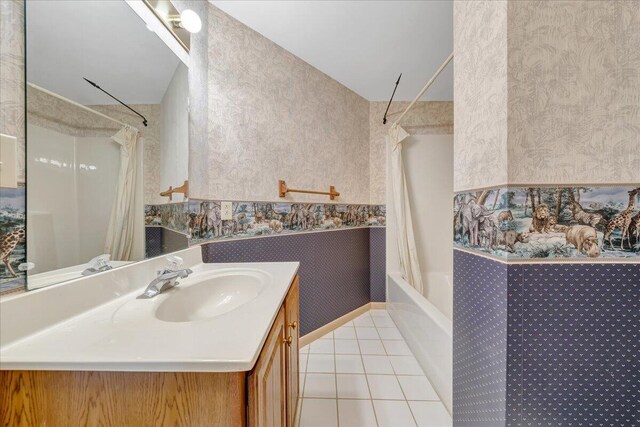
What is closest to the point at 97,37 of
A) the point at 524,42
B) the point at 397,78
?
the point at 524,42

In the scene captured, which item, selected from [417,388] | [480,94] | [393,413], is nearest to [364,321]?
[417,388]

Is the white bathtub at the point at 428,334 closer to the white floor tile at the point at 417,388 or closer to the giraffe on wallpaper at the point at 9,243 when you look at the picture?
the white floor tile at the point at 417,388

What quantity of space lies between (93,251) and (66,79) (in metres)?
0.51

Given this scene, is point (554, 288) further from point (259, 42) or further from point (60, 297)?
point (259, 42)

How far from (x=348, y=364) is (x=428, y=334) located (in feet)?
1.92

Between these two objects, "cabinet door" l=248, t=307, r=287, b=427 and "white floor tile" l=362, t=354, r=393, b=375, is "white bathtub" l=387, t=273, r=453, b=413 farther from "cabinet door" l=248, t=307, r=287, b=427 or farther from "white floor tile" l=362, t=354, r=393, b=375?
"cabinet door" l=248, t=307, r=287, b=427

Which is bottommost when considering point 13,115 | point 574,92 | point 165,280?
point 165,280

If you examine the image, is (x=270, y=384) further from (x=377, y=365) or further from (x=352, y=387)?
(x=377, y=365)

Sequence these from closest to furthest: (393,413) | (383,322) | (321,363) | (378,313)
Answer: (393,413) → (321,363) → (383,322) → (378,313)

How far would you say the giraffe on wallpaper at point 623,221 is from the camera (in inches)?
29.1

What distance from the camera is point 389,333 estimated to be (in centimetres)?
211

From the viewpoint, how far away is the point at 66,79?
0.70 meters

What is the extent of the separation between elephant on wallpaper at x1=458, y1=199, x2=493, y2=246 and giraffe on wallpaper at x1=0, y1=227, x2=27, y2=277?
132 cm

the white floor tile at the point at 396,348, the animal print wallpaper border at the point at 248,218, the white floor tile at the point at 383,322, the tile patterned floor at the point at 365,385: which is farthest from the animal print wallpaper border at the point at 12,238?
the white floor tile at the point at 383,322
